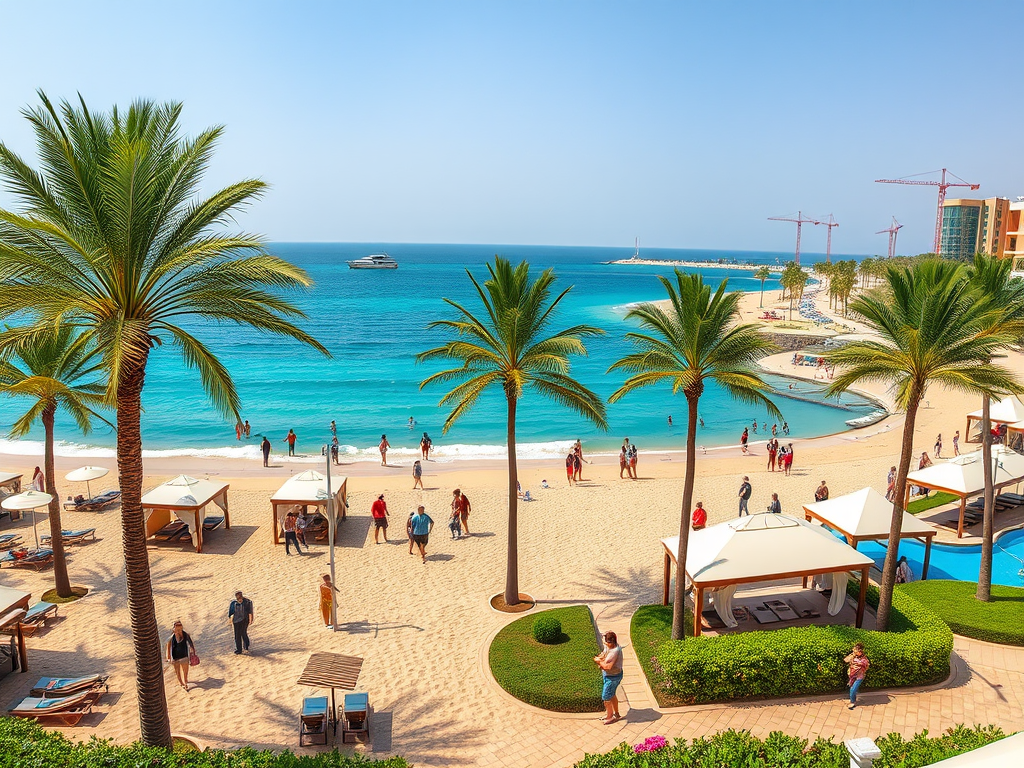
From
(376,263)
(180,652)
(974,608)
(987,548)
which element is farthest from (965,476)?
(376,263)

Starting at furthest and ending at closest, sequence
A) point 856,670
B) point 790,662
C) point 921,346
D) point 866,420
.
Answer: point 866,420 < point 921,346 < point 790,662 < point 856,670

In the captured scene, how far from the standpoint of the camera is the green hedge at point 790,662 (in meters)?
10.6

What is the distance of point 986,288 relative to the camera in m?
14.8

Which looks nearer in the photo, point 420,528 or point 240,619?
point 240,619

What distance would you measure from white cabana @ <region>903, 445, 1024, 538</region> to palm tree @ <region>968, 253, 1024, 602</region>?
366 centimetres

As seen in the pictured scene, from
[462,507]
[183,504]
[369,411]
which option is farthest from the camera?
[369,411]

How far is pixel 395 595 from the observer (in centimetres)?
1507

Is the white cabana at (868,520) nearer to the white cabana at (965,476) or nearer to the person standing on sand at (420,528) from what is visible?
the white cabana at (965,476)

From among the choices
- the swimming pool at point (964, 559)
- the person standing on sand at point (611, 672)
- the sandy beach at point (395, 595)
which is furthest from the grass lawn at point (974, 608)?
the person standing on sand at point (611, 672)

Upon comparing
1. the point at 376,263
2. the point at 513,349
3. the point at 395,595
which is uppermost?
the point at 376,263

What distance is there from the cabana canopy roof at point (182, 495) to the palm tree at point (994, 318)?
18925 mm

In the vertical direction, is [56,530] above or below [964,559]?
above

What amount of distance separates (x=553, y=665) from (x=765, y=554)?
444cm

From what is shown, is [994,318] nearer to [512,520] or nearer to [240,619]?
[512,520]
